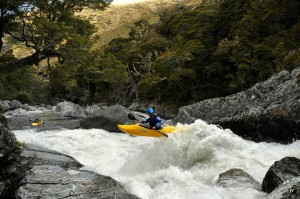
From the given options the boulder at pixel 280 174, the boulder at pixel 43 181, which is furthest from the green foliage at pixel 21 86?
the boulder at pixel 280 174

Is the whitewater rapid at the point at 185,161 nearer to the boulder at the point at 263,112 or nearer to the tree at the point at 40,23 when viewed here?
the boulder at the point at 263,112

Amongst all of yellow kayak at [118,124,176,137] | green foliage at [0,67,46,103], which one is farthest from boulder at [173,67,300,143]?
green foliage at [0,67,46,103]

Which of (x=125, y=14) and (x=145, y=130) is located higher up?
(x=145, y=130)

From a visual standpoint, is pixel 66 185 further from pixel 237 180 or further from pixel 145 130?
pixel 145 130

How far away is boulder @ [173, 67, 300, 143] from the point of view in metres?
12.4

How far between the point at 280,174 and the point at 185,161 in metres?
3.89

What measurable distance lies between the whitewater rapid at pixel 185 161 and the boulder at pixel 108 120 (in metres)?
4.37

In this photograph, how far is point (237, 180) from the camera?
7.99 metres

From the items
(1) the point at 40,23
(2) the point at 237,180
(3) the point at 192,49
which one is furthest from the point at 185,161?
(3) the point at 192,49

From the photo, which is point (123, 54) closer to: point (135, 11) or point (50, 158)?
point (50, 158)

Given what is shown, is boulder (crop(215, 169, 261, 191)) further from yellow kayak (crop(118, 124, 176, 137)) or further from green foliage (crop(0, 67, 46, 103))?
green foliage (crop(0, 67, 46, 103))

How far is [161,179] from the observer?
9000 mm

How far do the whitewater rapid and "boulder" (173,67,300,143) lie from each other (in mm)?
684

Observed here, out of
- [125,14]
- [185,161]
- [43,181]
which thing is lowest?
[125,14]
